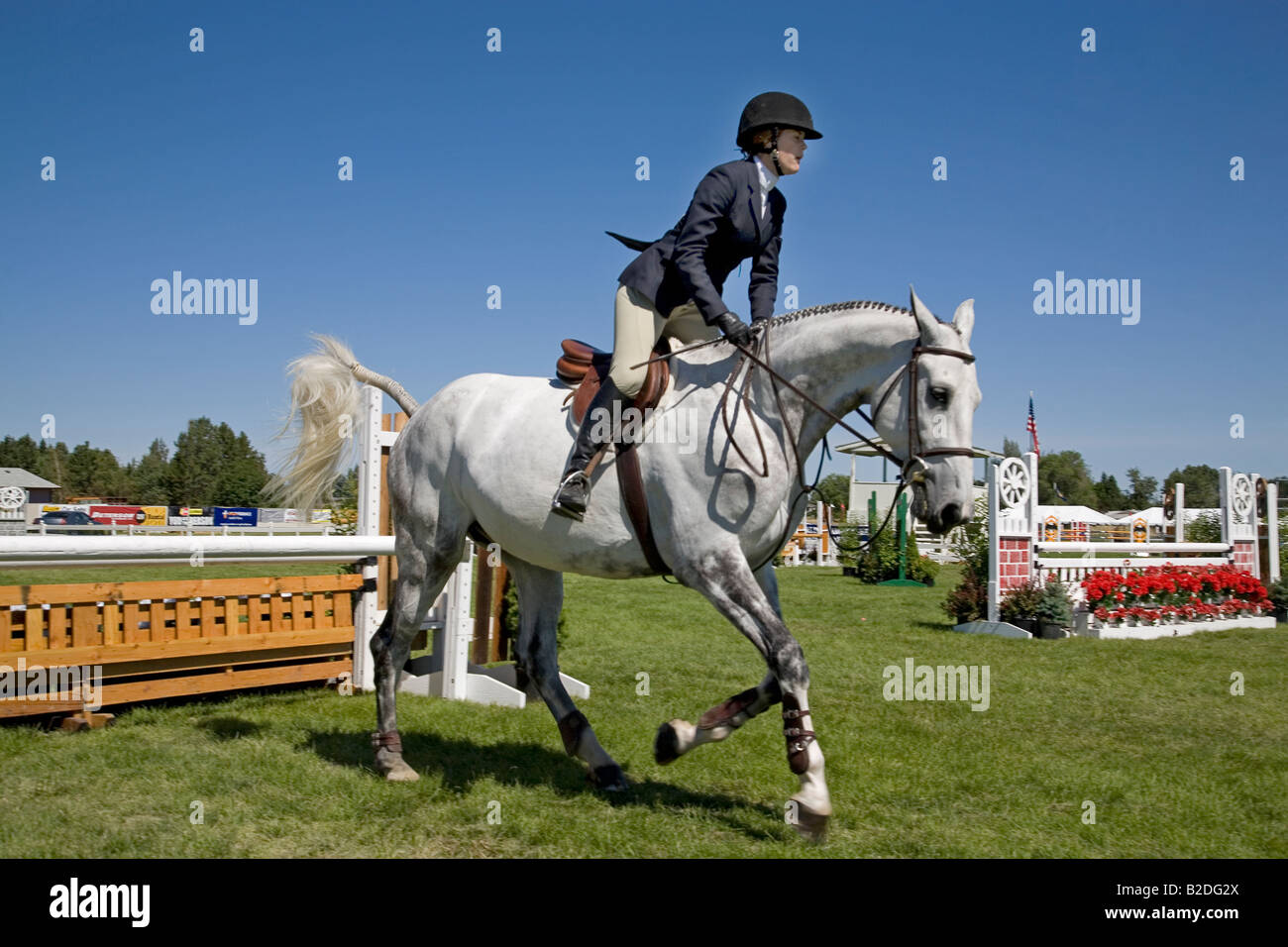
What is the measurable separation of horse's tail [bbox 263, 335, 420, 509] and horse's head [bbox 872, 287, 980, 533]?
3824 mm

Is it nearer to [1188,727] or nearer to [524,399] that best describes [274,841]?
[524,399]

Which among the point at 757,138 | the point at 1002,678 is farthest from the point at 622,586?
the point at 757,138

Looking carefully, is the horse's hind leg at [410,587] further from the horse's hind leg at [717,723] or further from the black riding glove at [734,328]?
the black riding glove at [734,328]

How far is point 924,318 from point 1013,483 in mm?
9148

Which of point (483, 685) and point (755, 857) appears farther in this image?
point (483, 685)

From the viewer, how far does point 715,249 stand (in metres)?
4.48

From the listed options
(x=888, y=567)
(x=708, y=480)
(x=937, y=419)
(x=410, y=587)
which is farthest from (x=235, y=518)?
(x=937, y=419)

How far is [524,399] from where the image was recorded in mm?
5004

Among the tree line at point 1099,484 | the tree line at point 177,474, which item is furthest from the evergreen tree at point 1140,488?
Answer: the tree line at point 177,474

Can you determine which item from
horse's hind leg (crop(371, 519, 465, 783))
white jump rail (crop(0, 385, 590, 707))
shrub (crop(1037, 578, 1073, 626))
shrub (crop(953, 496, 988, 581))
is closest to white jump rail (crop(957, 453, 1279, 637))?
shrub (crop(1037, 578, 1073, 626))

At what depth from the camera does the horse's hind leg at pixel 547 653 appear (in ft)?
16.3

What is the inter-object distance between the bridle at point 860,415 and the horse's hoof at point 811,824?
1.09m

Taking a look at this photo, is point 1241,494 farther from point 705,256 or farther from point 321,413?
point 321,413
